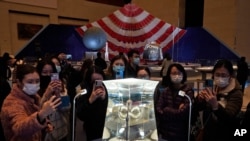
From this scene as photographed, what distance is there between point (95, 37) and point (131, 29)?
1132 millimetres

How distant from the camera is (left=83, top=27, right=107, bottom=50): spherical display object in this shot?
6445 mm

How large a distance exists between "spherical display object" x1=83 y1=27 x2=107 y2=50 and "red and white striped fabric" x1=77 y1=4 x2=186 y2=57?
39 centimetres

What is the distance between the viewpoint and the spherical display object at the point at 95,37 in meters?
6.45

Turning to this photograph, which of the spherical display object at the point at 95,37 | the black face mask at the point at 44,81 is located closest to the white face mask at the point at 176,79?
the black face mask at the point at 44,81

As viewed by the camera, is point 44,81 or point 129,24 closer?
point 44,81

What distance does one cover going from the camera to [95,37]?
21.1 feet

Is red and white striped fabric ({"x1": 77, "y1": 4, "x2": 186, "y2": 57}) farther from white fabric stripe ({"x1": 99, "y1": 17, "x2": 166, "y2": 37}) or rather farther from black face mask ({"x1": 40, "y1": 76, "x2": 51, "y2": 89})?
black face mask ({"x1": 40, "y1": 76, "x2": 51, "y2": 89})

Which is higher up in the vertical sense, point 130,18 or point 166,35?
point 130,18

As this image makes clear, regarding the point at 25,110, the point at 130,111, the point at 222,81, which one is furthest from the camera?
the point at 222,81

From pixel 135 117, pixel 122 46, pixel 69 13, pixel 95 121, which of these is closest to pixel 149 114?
pixel 135 117

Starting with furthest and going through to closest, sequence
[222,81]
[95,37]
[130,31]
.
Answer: [130,31], [95,37], [222,81]

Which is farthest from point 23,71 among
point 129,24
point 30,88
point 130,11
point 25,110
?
point 130,11

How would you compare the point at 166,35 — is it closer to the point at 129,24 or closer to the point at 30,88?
the point at 129,24

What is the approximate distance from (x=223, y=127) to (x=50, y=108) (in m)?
1.09
